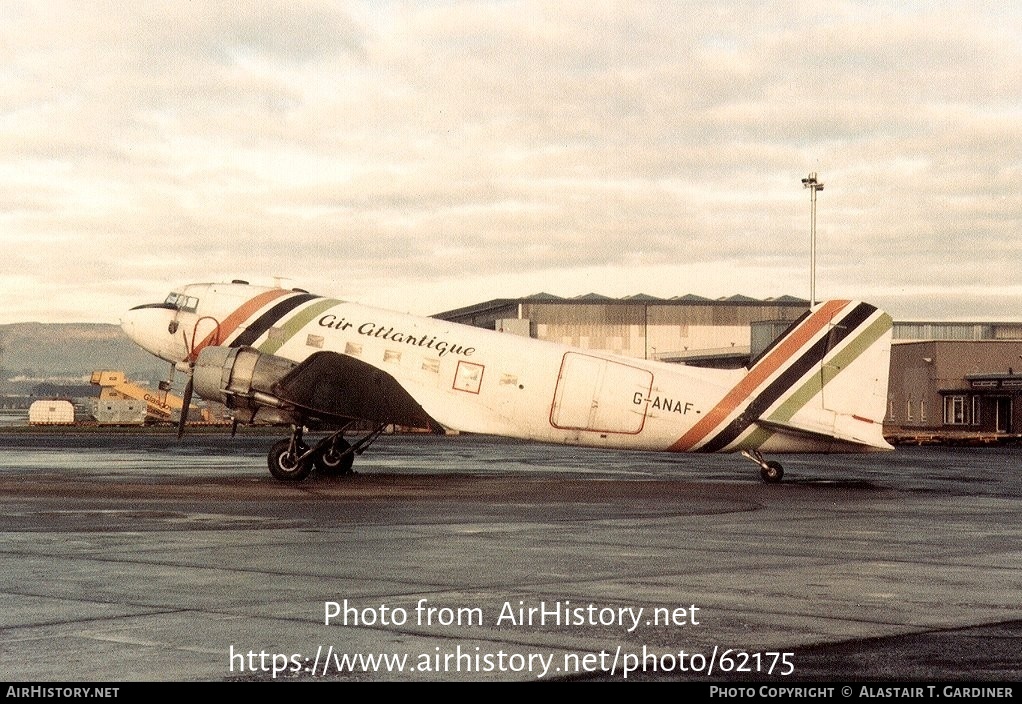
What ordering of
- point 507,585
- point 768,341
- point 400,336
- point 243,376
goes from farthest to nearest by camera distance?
point 768,341, point 400,336, point 243,376, point 507,585

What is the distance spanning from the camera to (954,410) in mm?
84562

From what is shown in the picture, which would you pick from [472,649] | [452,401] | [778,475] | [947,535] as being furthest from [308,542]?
[778,475]

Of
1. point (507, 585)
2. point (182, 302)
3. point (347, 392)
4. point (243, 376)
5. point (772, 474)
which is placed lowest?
point (772, 474)

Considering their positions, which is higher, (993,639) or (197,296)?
(197,296)

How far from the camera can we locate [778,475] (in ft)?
109

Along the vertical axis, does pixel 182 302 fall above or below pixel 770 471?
Result: above

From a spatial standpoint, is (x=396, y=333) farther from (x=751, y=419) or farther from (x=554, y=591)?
(x=554, y=591)

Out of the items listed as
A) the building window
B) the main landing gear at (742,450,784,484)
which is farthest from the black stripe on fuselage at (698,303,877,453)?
the building window

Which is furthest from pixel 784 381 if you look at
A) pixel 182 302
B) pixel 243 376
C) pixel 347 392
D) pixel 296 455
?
pixel 182 302

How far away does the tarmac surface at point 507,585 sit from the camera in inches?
377

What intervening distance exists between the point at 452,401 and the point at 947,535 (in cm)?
1651

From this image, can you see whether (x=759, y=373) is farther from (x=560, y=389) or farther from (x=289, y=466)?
(x=289, y=466)

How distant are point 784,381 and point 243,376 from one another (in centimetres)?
1405
